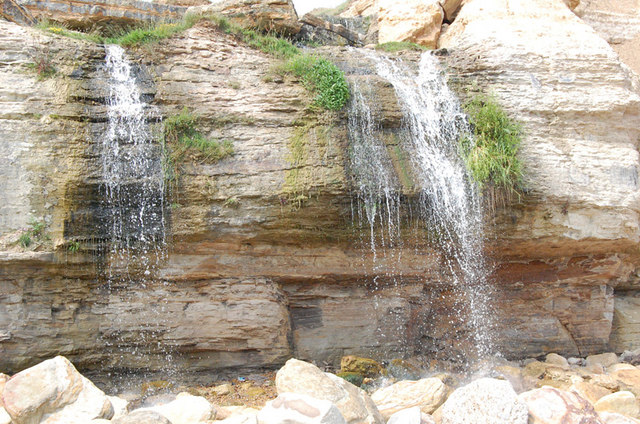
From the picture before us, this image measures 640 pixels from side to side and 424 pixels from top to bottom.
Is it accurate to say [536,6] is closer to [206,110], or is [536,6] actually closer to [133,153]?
[206,110]

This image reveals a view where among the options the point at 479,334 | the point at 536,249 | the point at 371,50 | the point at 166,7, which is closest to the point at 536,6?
the point at 371,50

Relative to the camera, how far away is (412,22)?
12.1 meters

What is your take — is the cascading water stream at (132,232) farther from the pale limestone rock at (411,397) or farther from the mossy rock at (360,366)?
the pale limestone rock at (411,397)

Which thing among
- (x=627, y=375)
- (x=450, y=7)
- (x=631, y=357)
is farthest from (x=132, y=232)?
(x=450, y=7)

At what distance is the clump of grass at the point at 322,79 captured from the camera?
8273 millimetres

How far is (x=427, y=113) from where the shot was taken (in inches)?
343

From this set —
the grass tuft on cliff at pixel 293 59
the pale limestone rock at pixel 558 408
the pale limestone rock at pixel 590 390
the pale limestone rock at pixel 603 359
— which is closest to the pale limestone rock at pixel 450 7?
the grass tuft on cliff at pixel 293 59

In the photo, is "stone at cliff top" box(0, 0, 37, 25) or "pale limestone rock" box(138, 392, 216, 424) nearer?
"pale limestone rock" box(138, 392, 216, 424)

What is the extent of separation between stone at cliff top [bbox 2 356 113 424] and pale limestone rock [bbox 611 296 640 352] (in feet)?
29.0

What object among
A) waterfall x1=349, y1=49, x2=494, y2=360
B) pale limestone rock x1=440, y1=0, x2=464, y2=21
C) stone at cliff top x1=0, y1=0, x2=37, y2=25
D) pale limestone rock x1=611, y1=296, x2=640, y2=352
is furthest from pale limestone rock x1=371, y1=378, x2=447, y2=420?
pale limestone rock x1=440, y1=0, x2=464, y2=21

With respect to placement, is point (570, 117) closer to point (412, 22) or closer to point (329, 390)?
point (412, 22)

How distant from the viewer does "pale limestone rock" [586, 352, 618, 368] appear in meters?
9.16

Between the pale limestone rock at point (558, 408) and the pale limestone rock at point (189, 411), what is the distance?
346cm

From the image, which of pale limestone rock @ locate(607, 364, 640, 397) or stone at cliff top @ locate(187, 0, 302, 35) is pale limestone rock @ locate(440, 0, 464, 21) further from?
pale limestone rock @ locate(607, 364, 640, 397)
